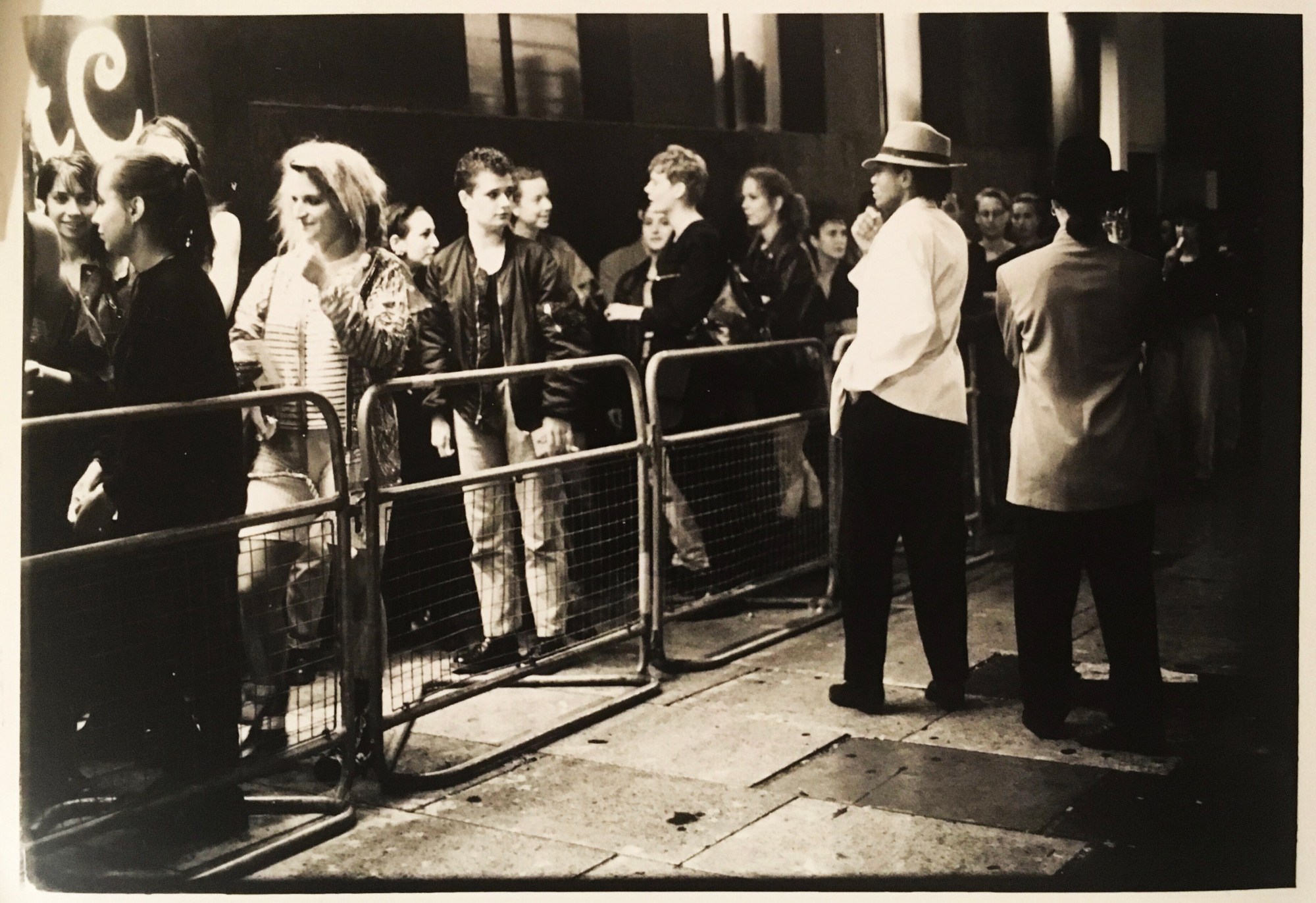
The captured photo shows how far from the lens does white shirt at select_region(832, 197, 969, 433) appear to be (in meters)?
3.35

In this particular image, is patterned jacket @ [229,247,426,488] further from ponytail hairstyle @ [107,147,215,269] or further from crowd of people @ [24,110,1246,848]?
ponytail hairstyle @ [107,147,215,269]

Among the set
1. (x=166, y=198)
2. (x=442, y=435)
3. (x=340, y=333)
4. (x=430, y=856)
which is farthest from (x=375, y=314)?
(x=430, y=856)

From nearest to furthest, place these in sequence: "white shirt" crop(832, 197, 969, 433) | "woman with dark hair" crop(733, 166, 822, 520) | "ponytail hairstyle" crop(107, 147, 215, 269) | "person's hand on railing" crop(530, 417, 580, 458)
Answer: "ponytail hairstyle" crop(107, 147, 215, 269), "white shirt" crop(832, 197, 969, 433), "woman with dark hair" crop(733, 166, 822, 520), "person's hand on railing" crop(530, 417, 580, 458)

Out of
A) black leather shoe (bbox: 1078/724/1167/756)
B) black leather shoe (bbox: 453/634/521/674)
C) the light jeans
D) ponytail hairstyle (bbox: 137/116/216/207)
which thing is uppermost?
ponytail hairstyle (bbox: 137/116/216/207)

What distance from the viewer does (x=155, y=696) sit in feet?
9.86

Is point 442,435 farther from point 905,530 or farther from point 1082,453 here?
point 1082,453

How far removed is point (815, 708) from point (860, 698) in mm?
114

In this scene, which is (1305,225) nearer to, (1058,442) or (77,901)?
(1058,442)

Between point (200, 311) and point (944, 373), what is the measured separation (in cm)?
169

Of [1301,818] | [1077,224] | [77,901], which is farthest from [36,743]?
[1301,818]

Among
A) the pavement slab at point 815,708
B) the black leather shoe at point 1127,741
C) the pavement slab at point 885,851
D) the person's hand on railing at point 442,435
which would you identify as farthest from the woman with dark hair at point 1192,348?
the person's hand on railing at point 442,435

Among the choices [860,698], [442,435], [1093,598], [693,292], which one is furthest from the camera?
[693,292]

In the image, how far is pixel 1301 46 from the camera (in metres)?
3.28

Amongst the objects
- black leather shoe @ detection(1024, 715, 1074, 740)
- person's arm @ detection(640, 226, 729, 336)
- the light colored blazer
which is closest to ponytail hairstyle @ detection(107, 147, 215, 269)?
person's arm @ detection(640, 226, 729, 336)
